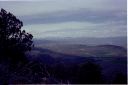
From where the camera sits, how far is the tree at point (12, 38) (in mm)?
20969

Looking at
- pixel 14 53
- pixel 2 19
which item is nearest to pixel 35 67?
pixel 14 53

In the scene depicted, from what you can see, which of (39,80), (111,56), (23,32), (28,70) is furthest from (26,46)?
(111,56)

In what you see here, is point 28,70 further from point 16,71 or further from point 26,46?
point 26,46

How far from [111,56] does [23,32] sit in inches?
1139

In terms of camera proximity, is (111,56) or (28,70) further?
(111,56)

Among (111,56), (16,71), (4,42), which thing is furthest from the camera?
(111,56)

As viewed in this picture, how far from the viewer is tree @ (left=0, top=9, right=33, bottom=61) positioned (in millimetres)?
20969

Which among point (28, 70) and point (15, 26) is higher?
point (15, 26)

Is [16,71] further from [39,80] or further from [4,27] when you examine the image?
[4,27]

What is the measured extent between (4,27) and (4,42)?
43.2 inches

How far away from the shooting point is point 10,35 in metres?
21.9

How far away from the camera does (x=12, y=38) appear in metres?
21.7

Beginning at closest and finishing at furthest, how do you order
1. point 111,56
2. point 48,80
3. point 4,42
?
point 48,80 → point 4,42 → point 111,56

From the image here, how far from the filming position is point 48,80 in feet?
39.3
